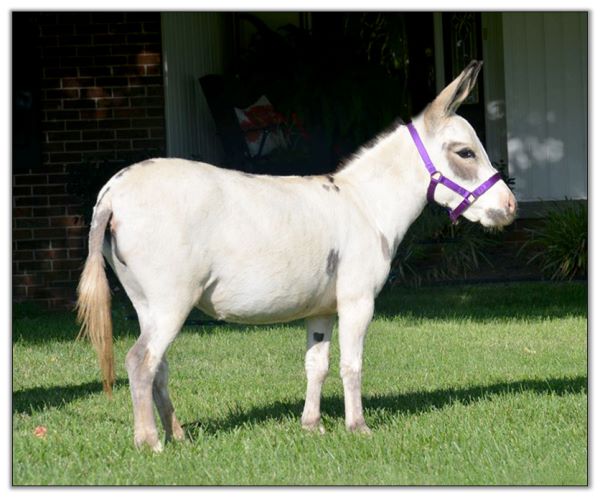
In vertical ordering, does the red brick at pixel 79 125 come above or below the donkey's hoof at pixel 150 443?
above

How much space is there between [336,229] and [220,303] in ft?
2.54

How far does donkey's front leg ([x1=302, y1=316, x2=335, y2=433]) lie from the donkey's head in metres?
0.98

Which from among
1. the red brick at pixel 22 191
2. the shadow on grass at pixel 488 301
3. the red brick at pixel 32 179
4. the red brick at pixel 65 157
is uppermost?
the red brick at pixel 65 157

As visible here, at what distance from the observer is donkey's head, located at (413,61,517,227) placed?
650 cm

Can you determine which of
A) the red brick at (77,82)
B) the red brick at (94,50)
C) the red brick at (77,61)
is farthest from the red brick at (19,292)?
the red brick at (94,50)

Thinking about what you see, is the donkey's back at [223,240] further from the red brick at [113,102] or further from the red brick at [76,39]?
the red brick at [76,39]

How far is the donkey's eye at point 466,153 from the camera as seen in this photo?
6.52 m

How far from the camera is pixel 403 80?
48.5ft

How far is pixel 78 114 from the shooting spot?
1307 centimetres

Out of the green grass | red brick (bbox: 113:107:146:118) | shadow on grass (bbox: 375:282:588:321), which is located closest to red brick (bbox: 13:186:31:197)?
red brick (bbox: 113:107:146:118)

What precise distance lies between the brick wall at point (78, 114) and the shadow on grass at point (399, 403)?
6.09m

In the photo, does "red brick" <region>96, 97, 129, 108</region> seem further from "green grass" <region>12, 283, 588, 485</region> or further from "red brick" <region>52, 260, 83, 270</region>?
"green grass" <region>12, 283, 588, 485</region>

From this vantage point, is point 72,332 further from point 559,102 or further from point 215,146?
point 559,102

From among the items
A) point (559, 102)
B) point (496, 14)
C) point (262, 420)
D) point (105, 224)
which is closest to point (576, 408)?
point (262, 420)
